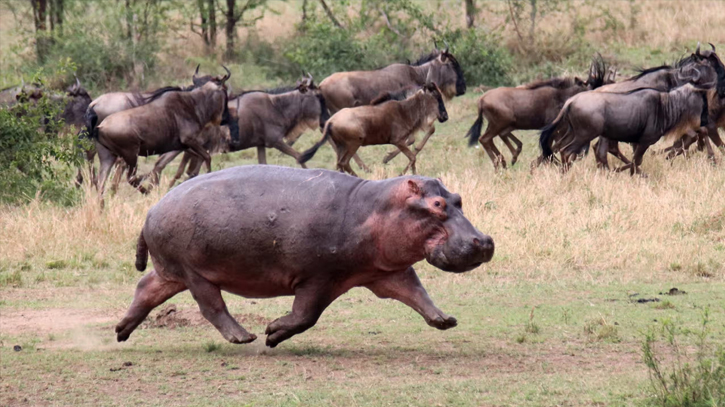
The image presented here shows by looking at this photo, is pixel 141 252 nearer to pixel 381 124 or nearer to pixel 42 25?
pixel 381 124

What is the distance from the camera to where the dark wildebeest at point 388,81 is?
63.3 ft

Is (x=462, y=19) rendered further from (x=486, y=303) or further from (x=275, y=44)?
(x=486, y=303)

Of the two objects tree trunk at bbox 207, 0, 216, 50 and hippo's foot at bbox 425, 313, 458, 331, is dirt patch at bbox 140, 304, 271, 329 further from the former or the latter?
tree trunk at bbox 207, 0, 216, 50

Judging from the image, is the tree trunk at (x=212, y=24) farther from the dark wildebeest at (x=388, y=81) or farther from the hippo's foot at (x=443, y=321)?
the hippo's foot at (x=443, y=321)

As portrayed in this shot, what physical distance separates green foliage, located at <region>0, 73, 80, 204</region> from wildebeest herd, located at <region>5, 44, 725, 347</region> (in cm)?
60

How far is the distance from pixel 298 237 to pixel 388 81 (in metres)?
14.0

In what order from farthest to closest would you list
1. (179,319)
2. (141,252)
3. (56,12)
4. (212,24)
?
(212,24) < (56,12) < (179,319) < (141,252)

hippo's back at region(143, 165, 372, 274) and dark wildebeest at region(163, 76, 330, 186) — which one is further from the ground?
hippo's back at region(143, 165, 372, 274)

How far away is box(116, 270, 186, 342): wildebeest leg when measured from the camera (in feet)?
20.5

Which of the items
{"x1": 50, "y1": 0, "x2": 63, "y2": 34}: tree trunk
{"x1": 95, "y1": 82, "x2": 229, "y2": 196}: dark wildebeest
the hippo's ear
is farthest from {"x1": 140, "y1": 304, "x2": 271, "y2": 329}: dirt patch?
{"x1": 50, "y1": 0, "x2": 63, "y2": 34}: tree trunk

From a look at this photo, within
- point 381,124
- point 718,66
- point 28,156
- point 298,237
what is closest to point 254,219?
point 298,237

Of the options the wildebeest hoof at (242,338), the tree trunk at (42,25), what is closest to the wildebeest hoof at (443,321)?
the wildebeest hoof at (242,338)

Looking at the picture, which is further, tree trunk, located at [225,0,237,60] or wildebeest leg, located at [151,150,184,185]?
tree trunk, located at [225,0,237,60]

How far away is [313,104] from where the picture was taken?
1800 centimetres
